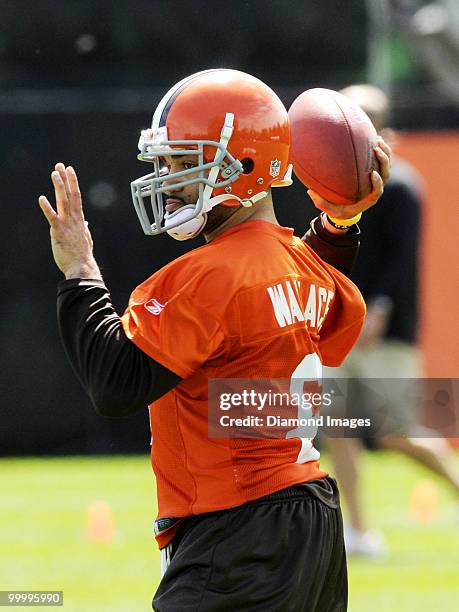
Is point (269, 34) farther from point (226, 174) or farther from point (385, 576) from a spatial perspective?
point (226, 174)

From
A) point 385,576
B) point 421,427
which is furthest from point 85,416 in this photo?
point 385,576

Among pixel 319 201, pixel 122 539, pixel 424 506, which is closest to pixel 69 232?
pixel 319 201

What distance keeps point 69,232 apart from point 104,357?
0.35 meters

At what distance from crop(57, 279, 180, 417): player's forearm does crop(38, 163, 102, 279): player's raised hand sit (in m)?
0.09

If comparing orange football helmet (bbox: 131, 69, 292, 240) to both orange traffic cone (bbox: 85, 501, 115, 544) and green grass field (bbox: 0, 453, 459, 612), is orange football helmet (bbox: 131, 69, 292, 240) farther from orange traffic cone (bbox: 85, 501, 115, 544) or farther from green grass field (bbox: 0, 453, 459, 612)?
orange traffic cone (bbox: 85, 501, 115, 544)

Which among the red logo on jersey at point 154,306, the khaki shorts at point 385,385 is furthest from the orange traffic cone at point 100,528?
the red logo on jersey at point 154,306

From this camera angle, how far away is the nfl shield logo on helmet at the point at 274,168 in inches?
122

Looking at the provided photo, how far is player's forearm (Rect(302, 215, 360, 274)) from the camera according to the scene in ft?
11.6

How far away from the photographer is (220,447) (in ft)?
9.65

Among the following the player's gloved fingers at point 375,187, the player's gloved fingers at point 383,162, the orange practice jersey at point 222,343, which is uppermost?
the player's gloved fingers at point 383,162

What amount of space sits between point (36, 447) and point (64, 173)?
6.26 meters

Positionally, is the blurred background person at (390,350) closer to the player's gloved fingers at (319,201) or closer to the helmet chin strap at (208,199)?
the player's gloved fingers at (319,201)

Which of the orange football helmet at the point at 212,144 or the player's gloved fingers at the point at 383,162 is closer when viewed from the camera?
the orange football helmet at the point at 212,144

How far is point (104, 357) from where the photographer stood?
9.14 feet
